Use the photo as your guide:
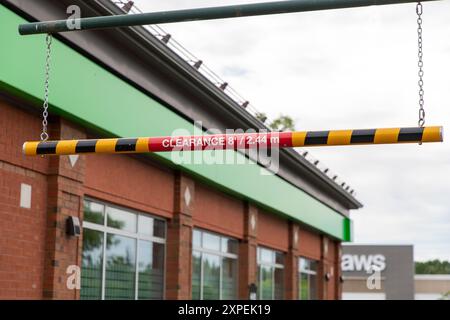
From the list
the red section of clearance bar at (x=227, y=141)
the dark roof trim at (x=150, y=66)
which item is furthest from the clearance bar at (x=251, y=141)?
the dark roof trim at (x=150, y=66)

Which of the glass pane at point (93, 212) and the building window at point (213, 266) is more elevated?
the glass pane at point (93, 212)

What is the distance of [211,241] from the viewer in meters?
Answer: 23.5

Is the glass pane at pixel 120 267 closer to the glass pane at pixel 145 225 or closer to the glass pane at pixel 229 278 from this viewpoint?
the glass pane at pixel 145 225

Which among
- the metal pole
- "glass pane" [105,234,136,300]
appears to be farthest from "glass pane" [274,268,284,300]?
the metal pole

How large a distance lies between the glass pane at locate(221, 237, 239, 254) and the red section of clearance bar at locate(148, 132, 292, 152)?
50.2 feet

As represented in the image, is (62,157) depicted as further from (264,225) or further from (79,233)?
(264,225)

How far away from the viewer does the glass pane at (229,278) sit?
80.5ft

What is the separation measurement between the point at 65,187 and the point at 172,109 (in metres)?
5.53

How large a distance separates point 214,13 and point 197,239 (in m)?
14.2

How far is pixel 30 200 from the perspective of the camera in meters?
13.9

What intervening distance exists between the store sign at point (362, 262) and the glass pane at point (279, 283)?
133 ft

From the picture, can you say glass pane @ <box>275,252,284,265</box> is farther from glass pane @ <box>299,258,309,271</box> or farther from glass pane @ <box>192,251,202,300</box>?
glass pane @ <box>192,251,202,300</box>
